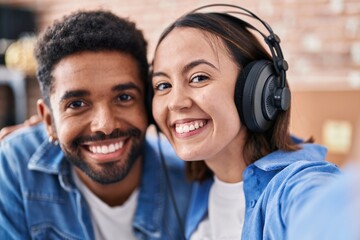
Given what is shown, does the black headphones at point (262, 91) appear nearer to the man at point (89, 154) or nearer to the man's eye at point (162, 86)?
the man's eye at point (162, 86)

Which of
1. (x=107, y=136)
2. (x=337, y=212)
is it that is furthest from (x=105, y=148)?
(x=337, y=212)

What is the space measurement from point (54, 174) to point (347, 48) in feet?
6.05

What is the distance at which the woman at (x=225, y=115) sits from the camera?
3.48 feet

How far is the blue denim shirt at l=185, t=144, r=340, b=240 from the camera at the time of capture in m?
0.78

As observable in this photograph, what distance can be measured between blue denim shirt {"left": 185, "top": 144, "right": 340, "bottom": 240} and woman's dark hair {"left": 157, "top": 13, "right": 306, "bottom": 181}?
0.06 m

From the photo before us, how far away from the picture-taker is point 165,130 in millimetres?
1169

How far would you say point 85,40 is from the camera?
1.17m

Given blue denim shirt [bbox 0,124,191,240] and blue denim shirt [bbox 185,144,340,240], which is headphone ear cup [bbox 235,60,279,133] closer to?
blue denim shirt [bbox 185,144,340,240]

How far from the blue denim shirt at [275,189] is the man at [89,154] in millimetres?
191

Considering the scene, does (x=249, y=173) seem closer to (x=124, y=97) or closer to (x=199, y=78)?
(x=199, y=78)

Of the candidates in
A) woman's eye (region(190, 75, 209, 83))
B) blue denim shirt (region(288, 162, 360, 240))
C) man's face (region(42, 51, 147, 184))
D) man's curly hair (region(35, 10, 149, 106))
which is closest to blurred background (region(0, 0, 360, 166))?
man's curly hair (region(35, 10, 149, 106))

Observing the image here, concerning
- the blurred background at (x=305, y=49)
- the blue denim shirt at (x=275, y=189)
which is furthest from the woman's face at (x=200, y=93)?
the blurred background at (x=305, y=49)

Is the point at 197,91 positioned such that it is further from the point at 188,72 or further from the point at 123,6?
the point at 123,6

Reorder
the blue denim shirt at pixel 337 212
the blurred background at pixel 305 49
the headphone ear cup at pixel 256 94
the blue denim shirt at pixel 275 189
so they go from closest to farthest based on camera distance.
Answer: the blue denim shirt at pixel 337 212, the blue denim shirt at pixel 275 189, the headphone ear cup at pixel 256 94, the blurred background at pixel 305 49
